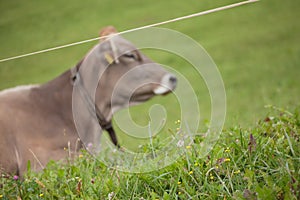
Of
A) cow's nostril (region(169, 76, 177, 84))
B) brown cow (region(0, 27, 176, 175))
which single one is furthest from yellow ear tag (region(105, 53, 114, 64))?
cow's nostril (region(169, 76, 177, 84))

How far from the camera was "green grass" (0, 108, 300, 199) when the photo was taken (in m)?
2.51

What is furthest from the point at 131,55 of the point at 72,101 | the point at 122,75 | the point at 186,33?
the point at 186,33

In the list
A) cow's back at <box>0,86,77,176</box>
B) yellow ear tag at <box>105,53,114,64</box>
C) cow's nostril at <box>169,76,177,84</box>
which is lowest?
cow's back at <box>0,86,77,176</box>

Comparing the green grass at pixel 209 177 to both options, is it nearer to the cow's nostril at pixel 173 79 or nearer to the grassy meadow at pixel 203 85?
the grassy meadow at pixel 203 85

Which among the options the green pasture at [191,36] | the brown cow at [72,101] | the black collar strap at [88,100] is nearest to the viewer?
the brown cow at [72,101]

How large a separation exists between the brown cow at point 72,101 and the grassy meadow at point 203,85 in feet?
4.12

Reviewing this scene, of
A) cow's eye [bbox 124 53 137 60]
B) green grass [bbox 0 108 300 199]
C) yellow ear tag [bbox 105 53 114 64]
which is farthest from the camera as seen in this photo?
cow's eye [bbox 124 53 137 60]

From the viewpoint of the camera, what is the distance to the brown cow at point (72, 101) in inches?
191

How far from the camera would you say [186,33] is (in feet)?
69.6

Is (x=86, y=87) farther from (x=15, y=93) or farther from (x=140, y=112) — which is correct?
(x=140, y=112)

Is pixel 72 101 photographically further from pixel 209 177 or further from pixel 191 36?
pixel 191 36

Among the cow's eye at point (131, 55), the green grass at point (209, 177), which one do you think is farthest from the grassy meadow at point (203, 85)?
the cow's eye at point (131, 55)

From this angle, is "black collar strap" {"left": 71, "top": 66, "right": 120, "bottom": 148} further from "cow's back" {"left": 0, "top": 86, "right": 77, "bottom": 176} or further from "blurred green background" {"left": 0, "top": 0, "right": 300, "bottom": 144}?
"blurred green background" {"left": 0, "top": 0, "right": 300, "bottom": 144}

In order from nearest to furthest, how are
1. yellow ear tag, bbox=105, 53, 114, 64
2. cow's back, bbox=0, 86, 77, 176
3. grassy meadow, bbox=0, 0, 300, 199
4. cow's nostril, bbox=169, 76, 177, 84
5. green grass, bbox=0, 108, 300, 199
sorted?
green grass, bbox=0, 108, 300, 199 < grassy meadow, bbox=0, 0, 300, 199 < cow's back, bbox=0, 86, 77, 176 < yellow ear tag, bbox=105, 53, 114, 64 < cow's nostril, bbox=169, 76, 177, 84
